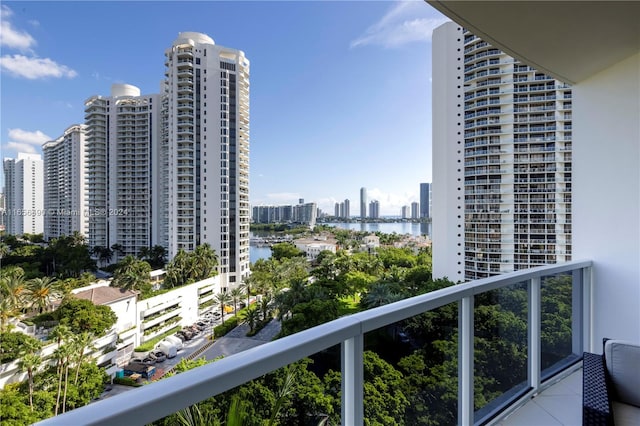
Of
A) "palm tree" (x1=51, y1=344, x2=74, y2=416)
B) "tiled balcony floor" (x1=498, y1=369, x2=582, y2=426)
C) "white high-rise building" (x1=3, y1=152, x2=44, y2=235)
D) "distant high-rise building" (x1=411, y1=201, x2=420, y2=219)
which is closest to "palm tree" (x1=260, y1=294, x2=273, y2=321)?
"palm tree" (x1=51, y1=344, x2=74, y2=416)

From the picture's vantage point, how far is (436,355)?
1.59 meters

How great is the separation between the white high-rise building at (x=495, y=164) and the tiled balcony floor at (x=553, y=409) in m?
31.6

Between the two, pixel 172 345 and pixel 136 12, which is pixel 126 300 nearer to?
pixel 172 345

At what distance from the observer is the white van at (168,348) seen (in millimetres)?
25719

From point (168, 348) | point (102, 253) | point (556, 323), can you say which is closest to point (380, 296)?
point (168, 348)

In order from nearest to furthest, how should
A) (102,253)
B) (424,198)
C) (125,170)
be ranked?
(102,253) → (125,170) → (424,198)

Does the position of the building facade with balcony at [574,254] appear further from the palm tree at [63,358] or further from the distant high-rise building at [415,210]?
the distant high-rise building at [415,210]

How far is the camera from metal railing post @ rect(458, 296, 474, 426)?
A: 168 centimetres

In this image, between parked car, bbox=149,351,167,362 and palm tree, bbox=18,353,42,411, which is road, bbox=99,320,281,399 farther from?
palm tree, bbox=18,353,42,411

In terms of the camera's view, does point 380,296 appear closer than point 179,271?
Yes

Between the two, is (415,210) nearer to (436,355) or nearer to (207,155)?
(207,155)

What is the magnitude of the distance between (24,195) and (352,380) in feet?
138

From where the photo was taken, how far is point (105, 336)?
2358 centimetres

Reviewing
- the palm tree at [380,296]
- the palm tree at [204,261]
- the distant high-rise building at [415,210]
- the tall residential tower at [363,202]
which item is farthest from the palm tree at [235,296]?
the tall residential tower at [363,202]
